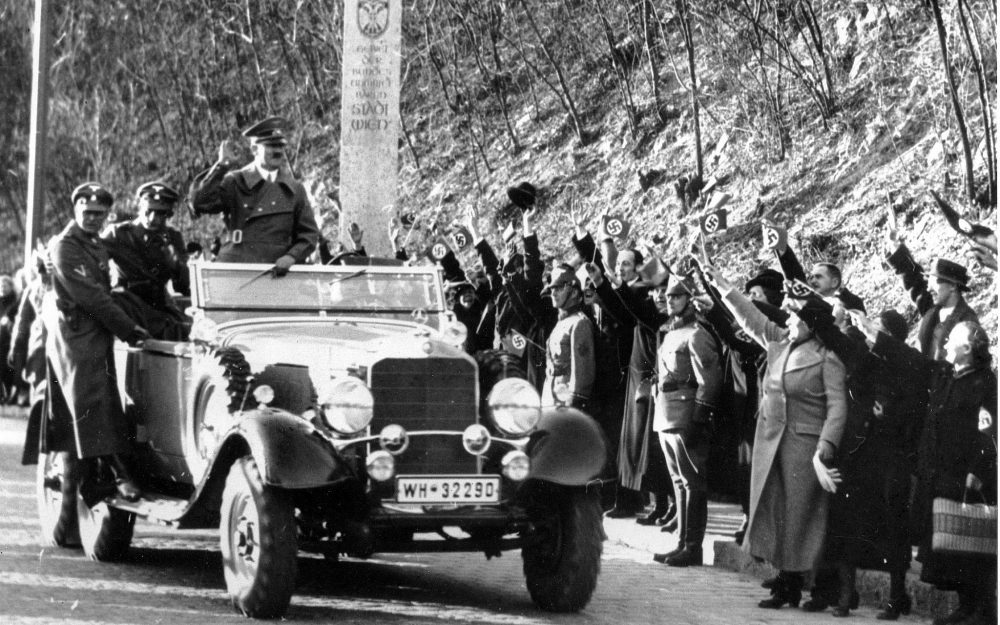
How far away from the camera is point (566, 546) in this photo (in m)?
9.05

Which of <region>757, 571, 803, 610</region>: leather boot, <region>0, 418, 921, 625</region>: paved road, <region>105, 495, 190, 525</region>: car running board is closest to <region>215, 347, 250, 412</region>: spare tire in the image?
<region>105, 495, 190, 525</region>: car running board

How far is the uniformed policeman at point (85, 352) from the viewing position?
1061cm

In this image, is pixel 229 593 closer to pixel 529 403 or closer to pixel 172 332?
pixel 529 403

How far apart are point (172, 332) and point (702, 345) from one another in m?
3.43

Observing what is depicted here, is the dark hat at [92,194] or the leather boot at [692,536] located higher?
the dark hat at [92,194]

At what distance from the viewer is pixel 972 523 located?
338 inches

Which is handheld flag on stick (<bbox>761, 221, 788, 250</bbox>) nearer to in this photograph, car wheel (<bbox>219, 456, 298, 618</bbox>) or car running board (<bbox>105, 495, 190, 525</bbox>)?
car wheel (<bbox>219, 456, 298, 618</bbox>)

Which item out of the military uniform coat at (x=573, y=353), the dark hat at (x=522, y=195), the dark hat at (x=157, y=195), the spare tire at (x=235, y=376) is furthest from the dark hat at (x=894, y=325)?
the dark hat at (x=157, y=195)

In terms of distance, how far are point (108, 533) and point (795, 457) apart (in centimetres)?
415

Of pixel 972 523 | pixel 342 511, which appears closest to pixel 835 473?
pixel 972 523

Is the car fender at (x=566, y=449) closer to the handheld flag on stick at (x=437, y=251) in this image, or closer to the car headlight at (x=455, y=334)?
the car headlight at (x=455, y=334)

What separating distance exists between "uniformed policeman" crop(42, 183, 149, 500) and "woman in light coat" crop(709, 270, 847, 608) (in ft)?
12.3

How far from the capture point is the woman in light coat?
9461 millimetres

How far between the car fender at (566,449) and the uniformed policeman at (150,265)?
3.08 metres
